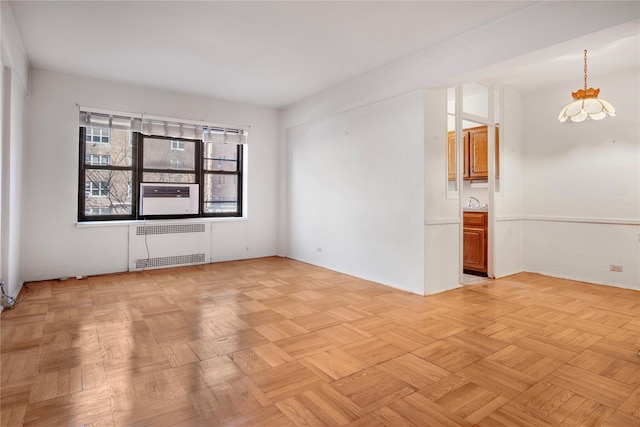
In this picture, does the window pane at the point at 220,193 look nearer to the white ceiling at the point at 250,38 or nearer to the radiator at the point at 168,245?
the radiator at the point at 168,245

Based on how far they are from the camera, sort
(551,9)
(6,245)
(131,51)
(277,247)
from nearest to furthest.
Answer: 1. (551,9)
2. (6,245)
3. (131,51)
4. (277,247)

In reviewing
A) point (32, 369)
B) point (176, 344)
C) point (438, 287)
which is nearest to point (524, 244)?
point (438, 287)

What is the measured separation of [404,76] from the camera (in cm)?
412

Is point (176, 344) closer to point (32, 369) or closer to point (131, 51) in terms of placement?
point (32, 369)

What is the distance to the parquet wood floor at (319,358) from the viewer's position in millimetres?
1783

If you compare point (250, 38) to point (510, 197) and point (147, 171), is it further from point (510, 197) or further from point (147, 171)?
point (510, 197)

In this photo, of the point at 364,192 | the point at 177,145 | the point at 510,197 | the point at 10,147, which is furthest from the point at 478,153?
the point at 10,147

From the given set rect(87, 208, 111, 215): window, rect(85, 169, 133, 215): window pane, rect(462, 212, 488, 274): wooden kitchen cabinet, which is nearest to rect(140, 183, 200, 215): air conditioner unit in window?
rect(85, 169, 133, 215): window pane

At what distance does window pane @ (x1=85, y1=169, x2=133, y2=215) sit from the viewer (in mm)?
5027

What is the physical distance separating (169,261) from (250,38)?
11.7ft

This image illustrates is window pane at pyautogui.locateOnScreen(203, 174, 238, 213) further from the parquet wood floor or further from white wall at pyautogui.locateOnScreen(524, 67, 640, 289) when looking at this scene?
white wall at pyautogui.locateOnScreen(524, 67, 640, 289)

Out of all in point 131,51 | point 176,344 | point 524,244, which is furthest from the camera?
point 524,244

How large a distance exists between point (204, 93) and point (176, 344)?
4.20 metres

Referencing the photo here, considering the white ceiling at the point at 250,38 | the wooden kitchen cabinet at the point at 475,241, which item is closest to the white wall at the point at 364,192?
the white ceiling at the point at 250,38
